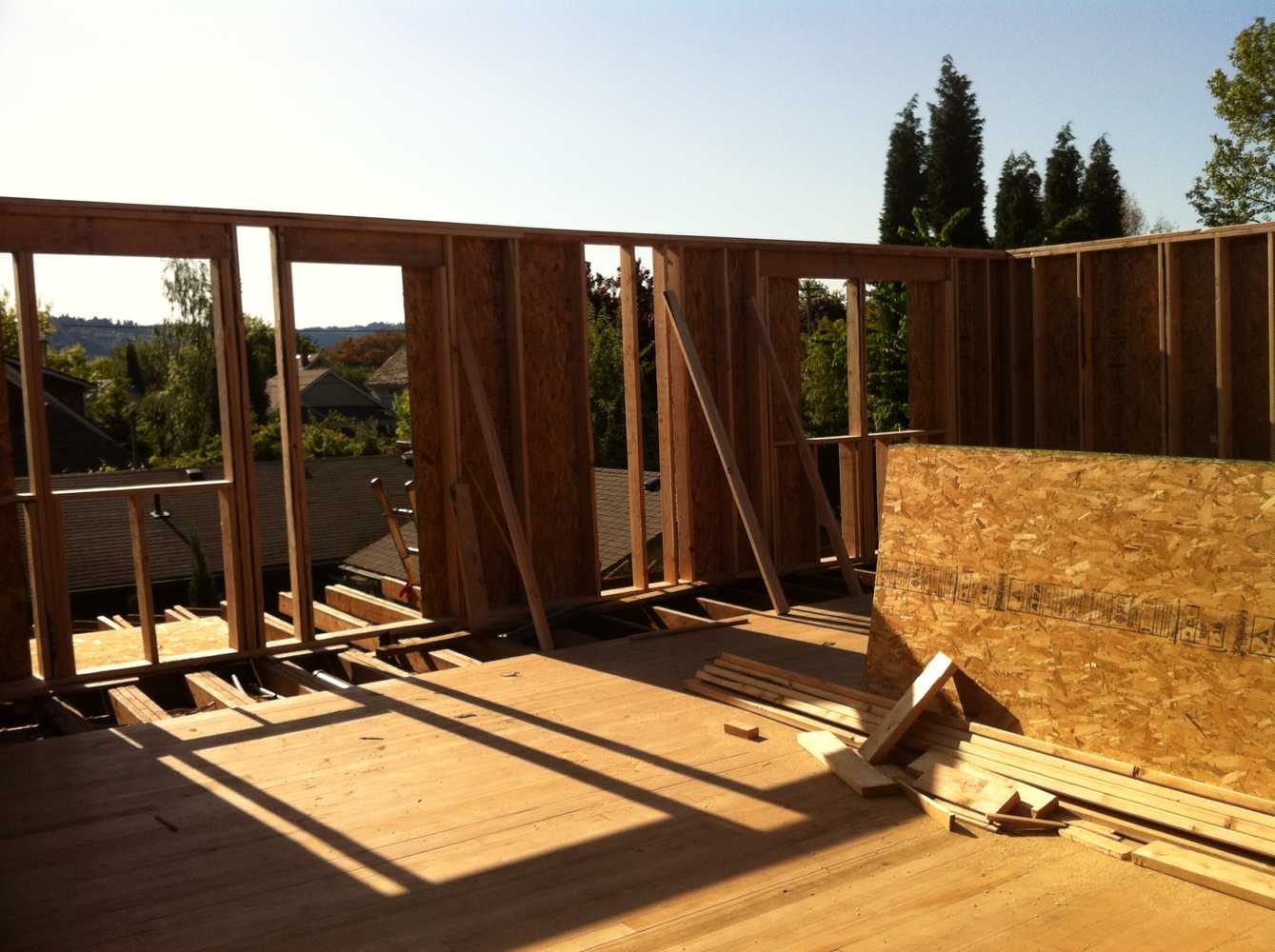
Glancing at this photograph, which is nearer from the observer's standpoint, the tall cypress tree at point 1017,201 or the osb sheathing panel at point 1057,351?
the osb sheathing panel at point 1057,351

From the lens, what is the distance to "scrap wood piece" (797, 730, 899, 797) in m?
4.59

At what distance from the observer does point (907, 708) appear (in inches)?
195

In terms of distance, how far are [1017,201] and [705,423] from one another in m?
37.5

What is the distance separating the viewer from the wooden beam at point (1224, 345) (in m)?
9.77

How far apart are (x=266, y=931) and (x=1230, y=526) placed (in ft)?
12.1

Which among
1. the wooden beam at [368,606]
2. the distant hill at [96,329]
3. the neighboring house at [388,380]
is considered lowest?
the wooden beam at [368,606]

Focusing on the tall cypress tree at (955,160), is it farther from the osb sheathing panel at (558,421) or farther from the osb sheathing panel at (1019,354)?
the osb sheathing panel at (558,421)

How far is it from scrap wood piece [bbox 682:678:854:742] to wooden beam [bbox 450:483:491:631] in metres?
1.86

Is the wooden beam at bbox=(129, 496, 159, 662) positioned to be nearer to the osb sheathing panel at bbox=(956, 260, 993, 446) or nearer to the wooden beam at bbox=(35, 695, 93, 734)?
the wooden beam at bbox=(35, 695, 93, 734)

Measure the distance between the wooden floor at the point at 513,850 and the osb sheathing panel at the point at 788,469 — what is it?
433cm

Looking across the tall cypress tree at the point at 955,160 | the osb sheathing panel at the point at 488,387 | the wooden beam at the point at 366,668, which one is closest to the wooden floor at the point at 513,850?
the wooden beam at the point at 366,668

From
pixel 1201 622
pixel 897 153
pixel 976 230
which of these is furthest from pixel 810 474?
pixel 897 153

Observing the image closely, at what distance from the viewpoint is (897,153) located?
42031 millimetres

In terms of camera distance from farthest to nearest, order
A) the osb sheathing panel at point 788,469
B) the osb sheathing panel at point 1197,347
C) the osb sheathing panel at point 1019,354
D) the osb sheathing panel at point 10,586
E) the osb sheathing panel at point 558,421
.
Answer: the osb sheathing panel at point 1019,354 → the osb sheathing panel at point 1197,347 → the osb sheathing panel at point 788,469 → the osb sheathing panel at point 558,421 → the osb sheathing panel at point 10,586
